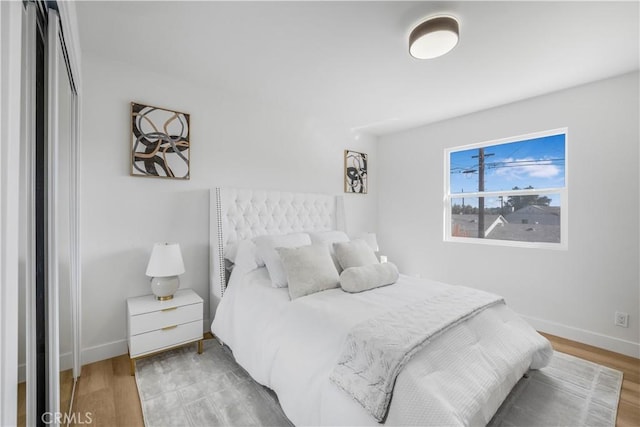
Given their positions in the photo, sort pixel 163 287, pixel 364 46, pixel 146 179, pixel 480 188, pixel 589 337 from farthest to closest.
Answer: pixel 480 188
pixel 589 337
pixel 146 179
pixel 163 287
pixel 364 46

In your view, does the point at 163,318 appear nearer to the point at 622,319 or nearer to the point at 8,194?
the point at 8,194

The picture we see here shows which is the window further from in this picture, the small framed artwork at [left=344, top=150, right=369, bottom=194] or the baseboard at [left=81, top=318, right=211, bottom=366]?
the baseboard at [left=81, top=318, right=211, bottom=366]

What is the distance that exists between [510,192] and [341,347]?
114 inches

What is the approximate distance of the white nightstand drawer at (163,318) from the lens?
212 centimetres

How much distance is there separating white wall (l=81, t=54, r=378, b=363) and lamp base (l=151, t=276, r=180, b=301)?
26 cm

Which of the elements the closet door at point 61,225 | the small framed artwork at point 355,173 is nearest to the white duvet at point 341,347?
the closet door at point 61,225

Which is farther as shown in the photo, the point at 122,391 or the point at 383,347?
the point at 122,391

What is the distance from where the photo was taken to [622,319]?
2.54m

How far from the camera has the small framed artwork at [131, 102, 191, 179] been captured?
2.43 m

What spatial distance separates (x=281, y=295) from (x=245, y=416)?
744mm

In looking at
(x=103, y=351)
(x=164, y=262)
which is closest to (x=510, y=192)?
(x=164, y=262)

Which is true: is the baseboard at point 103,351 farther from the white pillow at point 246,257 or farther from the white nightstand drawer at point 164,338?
the white pillow at point 246,257

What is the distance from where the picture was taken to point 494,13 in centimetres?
174

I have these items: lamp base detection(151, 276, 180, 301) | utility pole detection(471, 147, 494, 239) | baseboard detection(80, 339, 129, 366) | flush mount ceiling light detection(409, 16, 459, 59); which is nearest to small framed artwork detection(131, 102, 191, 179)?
lamp base detection(151, 276, 180, 301)
